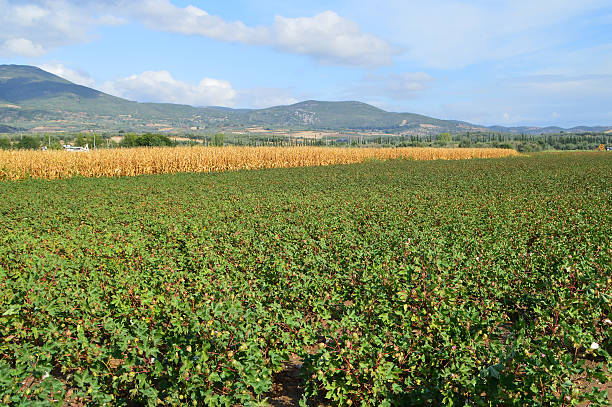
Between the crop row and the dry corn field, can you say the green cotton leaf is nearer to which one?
the crop row

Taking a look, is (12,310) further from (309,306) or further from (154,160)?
(154,160)

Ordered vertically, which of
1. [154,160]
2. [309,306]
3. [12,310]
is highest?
[154,160]

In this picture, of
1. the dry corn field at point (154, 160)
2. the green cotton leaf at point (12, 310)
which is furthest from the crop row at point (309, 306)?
the dry corn field at point (154, 160)

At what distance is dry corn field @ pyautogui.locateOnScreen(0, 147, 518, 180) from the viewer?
22391 millimetres

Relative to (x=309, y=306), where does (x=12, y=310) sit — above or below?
above

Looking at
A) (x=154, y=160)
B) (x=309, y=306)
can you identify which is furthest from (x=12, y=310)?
(x=154, y=160)

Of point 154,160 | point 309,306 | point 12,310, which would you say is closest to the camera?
point 12,310

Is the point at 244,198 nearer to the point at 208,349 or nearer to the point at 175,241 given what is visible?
the point at 175,241

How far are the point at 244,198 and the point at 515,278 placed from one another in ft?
31.6

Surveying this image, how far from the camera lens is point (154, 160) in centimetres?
2683

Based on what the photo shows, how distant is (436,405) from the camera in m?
3.56

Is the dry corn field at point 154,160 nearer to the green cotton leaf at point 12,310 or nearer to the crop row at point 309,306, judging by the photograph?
the crop row at point 309,306

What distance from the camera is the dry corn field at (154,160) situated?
2239cm

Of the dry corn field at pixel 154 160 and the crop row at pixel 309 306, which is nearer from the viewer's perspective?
the crop row at pixel 309 306
